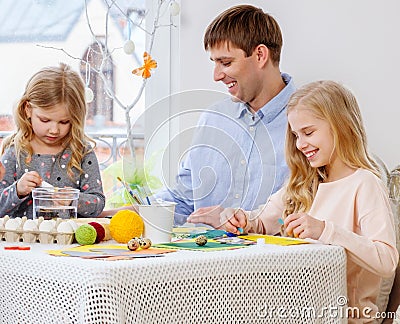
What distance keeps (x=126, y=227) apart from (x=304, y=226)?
392mm

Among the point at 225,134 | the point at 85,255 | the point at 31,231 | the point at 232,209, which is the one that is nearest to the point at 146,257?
the point at 85,255

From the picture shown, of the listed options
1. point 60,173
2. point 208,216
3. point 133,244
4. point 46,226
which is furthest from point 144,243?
point 60,173

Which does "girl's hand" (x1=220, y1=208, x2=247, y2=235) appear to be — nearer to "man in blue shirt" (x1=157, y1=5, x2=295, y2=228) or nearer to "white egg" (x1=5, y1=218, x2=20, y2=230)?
"man in blue shirt" (x1=157, y1=5, x2=295, y2=228)

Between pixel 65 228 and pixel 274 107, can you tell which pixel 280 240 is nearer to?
pixel 65 228

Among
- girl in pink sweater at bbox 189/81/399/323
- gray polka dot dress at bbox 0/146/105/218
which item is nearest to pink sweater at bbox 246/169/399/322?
girl in pink sweater at bbox 189/81/399/323

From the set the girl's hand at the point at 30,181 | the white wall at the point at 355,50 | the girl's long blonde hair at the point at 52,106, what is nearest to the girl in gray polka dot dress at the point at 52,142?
the girl's long blonde hair at the point at 52,106

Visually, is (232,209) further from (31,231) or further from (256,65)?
(256,65)

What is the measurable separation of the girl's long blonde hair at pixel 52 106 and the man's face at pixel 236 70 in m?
0.44

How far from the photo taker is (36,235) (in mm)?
1673

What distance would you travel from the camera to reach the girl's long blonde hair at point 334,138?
197 cm

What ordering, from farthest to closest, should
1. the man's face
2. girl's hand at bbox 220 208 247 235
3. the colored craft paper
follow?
the man's face < girl's hand at bbox 220 208 247 235 < the colored craft paper

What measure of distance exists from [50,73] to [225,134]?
0.61 meters

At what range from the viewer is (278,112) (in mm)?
2463

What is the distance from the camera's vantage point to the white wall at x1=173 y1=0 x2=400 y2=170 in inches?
97.7
